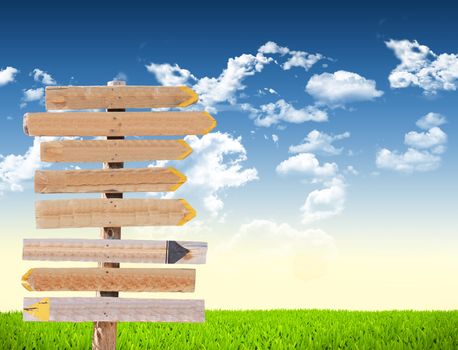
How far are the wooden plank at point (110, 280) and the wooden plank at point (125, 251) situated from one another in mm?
138

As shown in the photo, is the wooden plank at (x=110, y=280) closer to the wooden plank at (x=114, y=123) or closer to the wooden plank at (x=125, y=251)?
the wooden plank at (x=125, y=251)

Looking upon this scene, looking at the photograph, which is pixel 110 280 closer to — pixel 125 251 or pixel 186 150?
pixel 125 251

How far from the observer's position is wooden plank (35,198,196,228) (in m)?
7.38

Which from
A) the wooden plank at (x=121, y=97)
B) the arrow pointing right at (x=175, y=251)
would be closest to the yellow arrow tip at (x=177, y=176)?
the arrow pointing right at (x=175, y=251)

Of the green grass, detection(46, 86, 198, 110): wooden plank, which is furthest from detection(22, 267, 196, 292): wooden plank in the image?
detection(46, 86, 198, 110): wooden plank

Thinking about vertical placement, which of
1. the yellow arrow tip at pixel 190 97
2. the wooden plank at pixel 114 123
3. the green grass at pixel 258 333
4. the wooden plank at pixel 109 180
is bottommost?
the green grass at pixel 258 333

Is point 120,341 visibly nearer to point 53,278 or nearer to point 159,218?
point 53,278

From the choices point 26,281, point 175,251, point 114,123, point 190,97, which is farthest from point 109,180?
point 26,281

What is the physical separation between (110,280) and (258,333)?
12.2 feet

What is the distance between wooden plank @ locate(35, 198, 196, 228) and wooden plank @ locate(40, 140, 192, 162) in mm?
529

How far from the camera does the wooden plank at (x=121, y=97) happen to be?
773 centimetres

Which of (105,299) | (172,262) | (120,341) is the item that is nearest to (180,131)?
(172,262)

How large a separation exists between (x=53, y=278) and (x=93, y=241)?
0.66 meters

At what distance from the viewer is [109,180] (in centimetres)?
752
